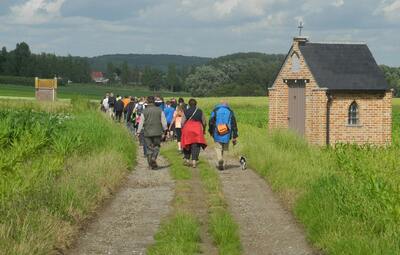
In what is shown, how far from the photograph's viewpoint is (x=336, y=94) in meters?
31.2

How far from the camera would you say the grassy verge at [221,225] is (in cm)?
882

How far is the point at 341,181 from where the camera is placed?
11.6 metres

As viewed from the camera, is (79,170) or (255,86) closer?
(79,170)

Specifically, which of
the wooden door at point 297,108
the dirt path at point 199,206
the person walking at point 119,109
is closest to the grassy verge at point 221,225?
the dirt path at point 199,206

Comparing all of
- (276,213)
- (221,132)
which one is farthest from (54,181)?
(221,132)

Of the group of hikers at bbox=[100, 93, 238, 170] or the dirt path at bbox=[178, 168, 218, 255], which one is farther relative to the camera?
the group of hikers at bbox=[100, 93, 238, 170]

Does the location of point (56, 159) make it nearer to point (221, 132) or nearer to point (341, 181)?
point (221, 132)

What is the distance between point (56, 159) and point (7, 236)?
6861 millimetres

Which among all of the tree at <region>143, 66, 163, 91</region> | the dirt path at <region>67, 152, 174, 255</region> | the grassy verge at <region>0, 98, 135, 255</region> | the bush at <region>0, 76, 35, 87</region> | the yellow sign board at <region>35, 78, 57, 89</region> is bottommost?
the dirt path at <region>67, 152, 174, 255</region>

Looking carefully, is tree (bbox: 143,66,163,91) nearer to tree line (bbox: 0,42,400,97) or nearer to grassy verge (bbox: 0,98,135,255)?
tree line (bbox: 0,42,400,97)

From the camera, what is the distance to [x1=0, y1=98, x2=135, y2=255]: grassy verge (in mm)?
8352

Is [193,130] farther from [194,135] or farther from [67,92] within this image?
[67,92]

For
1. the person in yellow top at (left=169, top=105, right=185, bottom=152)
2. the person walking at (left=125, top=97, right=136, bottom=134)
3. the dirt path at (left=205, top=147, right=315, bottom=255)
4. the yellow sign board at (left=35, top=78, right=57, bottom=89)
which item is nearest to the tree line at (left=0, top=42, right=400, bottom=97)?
the yellow sign board at (left=35, top=78, right=57, bottom=89)

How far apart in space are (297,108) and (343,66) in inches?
108
